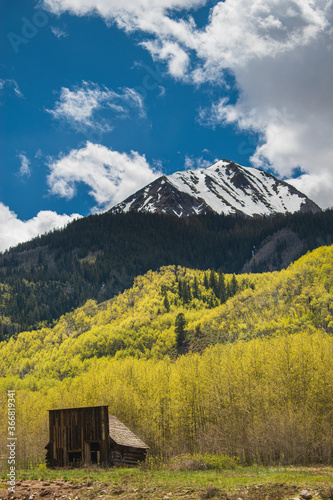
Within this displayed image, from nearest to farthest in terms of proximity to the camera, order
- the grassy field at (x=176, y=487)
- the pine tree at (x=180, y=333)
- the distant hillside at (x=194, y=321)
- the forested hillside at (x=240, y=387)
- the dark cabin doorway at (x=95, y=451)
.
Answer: the grassy field at (x=176, y=487) < the dark cabin doorway at (x=95, y=451) < the forested hillside at (x=240, y=387) < the distant hillside at (x=194, y=321) < the pine tree at (x=180, y=333)

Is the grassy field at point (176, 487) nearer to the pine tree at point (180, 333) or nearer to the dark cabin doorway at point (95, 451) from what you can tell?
the dark cabin doorway at point (95, 451)

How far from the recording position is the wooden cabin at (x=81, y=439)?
3647 cm

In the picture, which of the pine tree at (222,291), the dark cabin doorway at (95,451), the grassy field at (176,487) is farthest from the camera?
the pine tree at (222,291)

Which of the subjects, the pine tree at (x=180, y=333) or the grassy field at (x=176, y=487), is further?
the pine tree at (x=180, y=333)

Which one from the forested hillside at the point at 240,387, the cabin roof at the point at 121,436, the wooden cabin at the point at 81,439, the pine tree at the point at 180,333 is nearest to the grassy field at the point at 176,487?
the wooden cabin at the point at 81,439

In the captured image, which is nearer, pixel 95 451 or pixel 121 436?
pixel 95 451

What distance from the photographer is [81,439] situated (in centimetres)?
3659

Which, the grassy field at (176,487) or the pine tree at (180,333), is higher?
the pine tree at (180,333)

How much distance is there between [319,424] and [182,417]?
1754 centimetres

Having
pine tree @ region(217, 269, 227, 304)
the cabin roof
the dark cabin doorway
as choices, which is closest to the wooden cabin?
the dark cabin doorway

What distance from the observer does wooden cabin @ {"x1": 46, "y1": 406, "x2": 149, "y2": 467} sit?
36469mm

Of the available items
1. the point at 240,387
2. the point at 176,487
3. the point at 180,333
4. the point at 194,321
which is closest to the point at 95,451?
the point at 240,387

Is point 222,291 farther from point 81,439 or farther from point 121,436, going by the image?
point 81,439

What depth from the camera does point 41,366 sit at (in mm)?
152875
